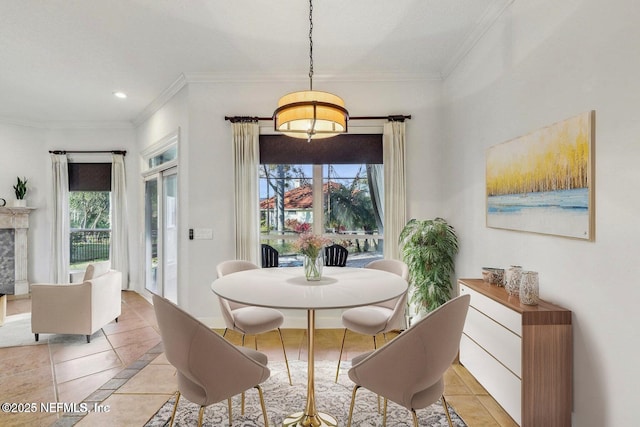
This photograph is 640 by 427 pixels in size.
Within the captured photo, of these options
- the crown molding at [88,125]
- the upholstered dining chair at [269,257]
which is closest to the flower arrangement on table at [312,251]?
the upholstered dining chair at [269,257]

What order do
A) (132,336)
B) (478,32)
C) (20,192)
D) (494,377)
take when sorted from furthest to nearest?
(20,192), (132,336), (478,32), (494,377)

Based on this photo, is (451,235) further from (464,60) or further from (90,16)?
(90,16)

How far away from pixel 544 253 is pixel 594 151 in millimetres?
674

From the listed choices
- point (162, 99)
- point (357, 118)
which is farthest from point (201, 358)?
point (162, 99)

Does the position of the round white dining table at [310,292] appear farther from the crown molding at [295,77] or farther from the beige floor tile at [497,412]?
the crown molding at [295,77]

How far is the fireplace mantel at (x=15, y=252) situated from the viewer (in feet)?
16.6

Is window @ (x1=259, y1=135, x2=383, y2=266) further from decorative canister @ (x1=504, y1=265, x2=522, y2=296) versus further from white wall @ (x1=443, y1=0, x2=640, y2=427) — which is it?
decorative canister @ (x1=504, y1=265, x2=522, y2=296)

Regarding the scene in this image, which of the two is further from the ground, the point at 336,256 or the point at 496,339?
the point at 336,256

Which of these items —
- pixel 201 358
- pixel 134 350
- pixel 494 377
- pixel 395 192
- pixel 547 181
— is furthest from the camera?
pixel 395 192

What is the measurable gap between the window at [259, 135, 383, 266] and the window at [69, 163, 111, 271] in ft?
11.3

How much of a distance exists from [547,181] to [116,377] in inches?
134

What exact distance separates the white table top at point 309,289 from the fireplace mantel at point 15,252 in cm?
503

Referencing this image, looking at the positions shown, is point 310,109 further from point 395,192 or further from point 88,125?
point 88,125

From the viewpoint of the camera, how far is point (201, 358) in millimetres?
1383
